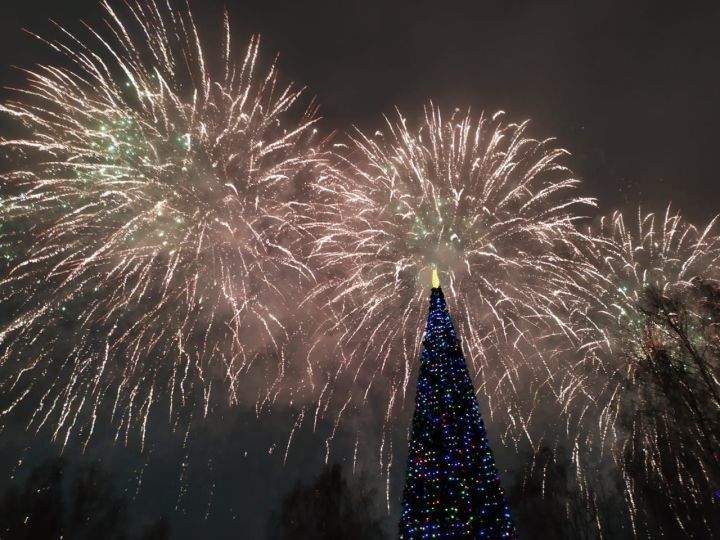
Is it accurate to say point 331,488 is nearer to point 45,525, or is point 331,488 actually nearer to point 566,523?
point 566,523

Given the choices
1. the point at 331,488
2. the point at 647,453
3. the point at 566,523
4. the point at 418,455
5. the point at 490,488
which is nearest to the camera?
the point at 490,488

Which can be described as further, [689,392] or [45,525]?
[45,525]

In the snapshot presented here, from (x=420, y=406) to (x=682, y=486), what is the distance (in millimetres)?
21069

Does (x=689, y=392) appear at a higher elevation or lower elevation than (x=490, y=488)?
higher

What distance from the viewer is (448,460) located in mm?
15203

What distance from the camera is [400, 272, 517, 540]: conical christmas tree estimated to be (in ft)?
46.8

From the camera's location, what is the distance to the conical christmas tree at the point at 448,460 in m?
14.3

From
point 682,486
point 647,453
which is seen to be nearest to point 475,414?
point 647,453

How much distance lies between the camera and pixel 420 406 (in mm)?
16297

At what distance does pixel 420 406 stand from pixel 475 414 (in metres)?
1.82

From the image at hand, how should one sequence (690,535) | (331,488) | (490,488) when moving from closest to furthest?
1. (490,488)
2. (690,535)
3. (331,488)

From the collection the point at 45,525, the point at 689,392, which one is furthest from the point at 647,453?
the point at 45,525

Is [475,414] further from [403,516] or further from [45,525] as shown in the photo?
[45,525]

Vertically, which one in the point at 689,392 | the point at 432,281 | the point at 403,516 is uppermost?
the point at 432,281
